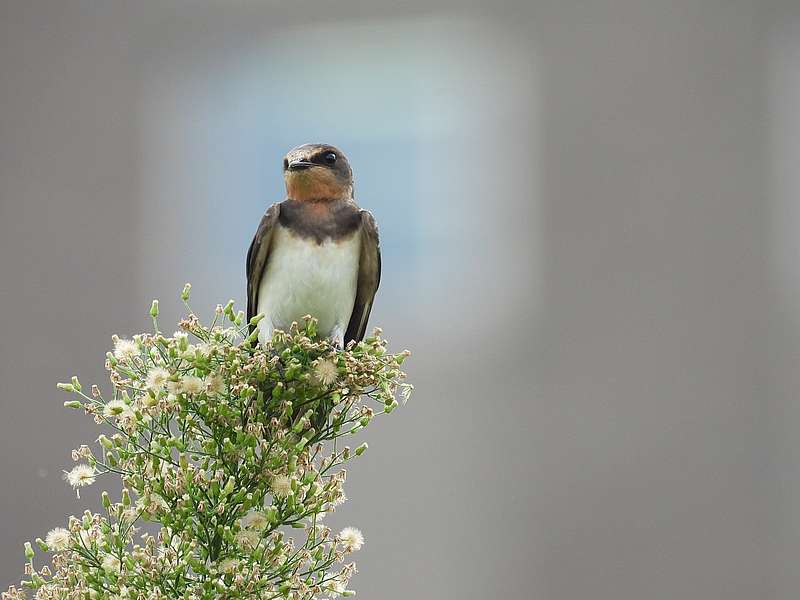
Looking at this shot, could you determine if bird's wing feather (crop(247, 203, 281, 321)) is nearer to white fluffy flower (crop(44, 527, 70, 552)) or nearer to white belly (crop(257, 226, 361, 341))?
white belly (crop(257, 226, 361, 341))

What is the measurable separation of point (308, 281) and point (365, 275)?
0.09 m

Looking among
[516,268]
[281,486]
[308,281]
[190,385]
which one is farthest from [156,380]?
[516,268]

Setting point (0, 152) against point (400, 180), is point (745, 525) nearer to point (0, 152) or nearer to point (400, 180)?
point (400, 180)

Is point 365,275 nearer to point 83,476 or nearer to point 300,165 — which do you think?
point 300,165

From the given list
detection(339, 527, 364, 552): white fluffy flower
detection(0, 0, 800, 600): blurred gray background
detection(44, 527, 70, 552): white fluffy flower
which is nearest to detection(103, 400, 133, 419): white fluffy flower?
detection(44, 527, 70, 552): white fluffy flower

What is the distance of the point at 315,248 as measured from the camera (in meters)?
1.38

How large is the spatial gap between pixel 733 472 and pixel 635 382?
45cm

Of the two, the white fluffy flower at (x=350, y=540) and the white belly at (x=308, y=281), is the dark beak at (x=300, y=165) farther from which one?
the white fluffy flower at (x=350, y=540)

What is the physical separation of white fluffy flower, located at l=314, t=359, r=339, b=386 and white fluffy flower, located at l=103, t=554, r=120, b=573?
22 cm

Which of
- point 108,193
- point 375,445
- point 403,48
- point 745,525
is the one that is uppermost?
point 403,48

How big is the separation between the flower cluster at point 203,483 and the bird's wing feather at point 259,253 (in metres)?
0.37

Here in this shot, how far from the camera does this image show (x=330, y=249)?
4.55 ft

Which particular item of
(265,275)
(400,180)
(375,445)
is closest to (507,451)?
(375,445)

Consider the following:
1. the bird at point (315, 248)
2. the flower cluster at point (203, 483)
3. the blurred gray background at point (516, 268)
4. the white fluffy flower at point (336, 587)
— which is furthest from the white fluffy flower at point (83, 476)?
the blurred gray background at point (516, 268)
